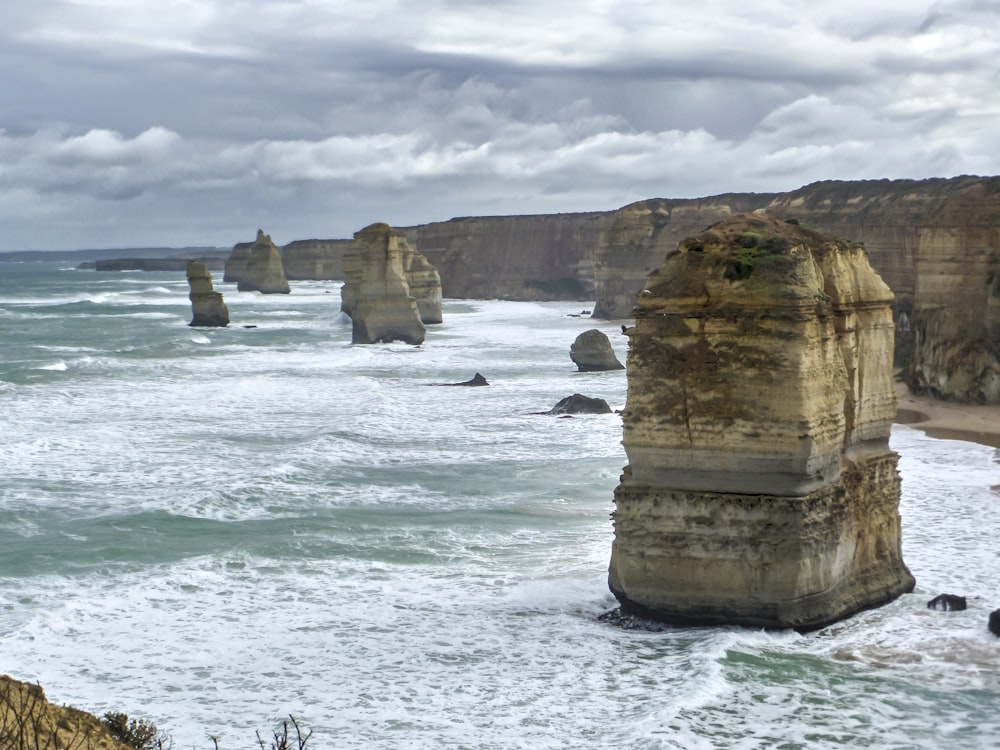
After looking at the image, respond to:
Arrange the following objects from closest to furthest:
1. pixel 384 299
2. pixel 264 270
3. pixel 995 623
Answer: pixel 995 623
pixel 384 299
pixel 264 270

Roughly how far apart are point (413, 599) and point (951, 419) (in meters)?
17.7

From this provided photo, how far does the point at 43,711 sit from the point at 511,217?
11563 centimetres

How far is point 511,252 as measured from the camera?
11812 centimetres

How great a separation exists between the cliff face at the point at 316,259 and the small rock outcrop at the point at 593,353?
346ft

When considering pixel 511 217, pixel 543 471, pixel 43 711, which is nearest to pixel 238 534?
pixel 543 471

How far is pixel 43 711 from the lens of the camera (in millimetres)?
7242

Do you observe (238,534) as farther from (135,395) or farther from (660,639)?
(135,395)

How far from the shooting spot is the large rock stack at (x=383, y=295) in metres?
52.8

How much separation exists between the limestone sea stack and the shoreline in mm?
11973

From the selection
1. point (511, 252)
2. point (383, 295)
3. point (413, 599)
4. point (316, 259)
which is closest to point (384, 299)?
point (383, 295)

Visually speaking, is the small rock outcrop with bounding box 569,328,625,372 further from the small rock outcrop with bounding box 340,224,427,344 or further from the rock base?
the rock base

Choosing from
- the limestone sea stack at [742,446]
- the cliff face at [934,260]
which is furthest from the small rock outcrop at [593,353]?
the limestone sea stack at [742,446]

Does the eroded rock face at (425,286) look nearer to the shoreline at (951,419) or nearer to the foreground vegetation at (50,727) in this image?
the shoreline at (951,419)

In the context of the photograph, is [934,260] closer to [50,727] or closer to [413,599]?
[413,599]
